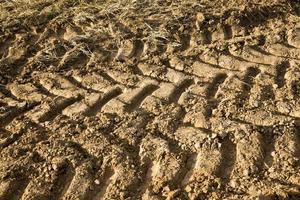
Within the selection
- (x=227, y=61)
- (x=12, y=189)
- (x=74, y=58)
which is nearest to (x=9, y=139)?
(x=12, y=189)

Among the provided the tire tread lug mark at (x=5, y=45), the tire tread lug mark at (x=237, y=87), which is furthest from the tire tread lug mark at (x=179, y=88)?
the tire tread lug mark at (x=5, y=45)

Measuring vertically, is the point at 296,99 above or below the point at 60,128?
above

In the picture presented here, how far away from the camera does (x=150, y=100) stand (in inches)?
162

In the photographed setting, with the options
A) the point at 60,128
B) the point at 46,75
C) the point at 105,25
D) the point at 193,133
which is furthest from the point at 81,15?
the point at 193,133

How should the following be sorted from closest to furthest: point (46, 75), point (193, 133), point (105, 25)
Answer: point (193, 133)
point (46, 75)
point (105, 25)

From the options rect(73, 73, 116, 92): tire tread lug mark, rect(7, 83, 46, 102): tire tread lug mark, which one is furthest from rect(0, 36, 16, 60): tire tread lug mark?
rect(73, 73, 116, 92): tire tread lug mark

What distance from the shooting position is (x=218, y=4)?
212 inches

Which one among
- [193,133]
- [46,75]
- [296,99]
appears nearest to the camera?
[193,133]

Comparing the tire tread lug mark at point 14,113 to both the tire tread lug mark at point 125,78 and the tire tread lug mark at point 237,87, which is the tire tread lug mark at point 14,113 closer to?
the tire tread lug mark at point 125,78

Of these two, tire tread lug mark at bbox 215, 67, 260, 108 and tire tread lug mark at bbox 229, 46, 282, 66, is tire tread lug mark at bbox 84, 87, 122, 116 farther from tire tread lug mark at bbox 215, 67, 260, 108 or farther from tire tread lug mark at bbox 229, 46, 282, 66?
tire tread lug mark at bbox 229, 46, 282, 66

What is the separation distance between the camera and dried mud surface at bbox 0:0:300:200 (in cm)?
338

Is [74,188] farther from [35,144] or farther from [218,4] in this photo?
[218,4]

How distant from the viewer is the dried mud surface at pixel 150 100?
3380 mm

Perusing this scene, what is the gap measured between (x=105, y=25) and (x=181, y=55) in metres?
1.01
